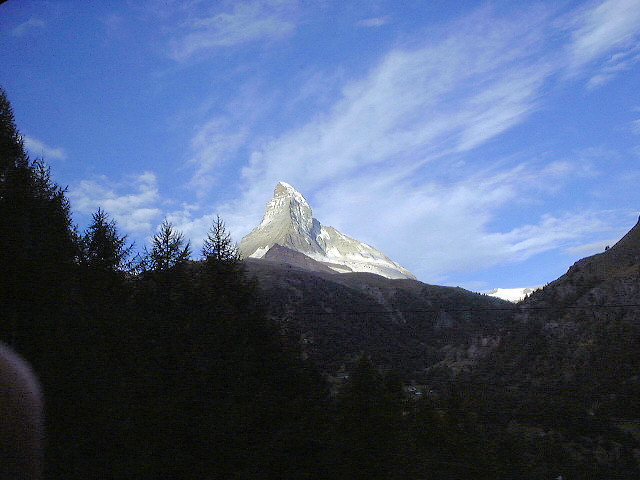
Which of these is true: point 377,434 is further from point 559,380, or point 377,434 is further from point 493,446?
point 559,380

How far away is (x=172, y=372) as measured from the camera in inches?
744

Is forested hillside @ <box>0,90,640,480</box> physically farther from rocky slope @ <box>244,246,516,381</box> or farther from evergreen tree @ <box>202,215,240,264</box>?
rocky slope @ <box>244,246,516,381</box>

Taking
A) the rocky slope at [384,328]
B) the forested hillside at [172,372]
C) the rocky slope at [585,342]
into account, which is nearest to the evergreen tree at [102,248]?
the forested hillside at [172,372]

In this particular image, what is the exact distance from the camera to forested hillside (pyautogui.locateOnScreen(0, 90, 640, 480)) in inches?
612

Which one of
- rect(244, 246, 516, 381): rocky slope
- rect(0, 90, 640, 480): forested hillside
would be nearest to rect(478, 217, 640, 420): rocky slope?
rect(244, 246, 516, 381): rocky slope

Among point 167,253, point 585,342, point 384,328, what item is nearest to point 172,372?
point 167,253

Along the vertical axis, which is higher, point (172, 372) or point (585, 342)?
point (172, 372)

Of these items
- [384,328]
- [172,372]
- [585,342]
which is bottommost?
[585,342]

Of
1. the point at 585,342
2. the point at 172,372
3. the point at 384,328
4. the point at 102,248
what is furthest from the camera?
the point at 384,328

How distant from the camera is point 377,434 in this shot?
78.0 feet

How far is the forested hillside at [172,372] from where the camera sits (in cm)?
1554

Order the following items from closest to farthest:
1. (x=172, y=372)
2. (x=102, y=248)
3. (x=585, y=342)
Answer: (x=172, y=372)
(x=102, y=248)
(x=585, y=342)

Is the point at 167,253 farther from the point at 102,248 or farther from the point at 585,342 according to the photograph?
the point at 585,342

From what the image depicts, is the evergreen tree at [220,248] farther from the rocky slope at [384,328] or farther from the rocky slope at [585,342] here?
the rocky slope at [384,328]
